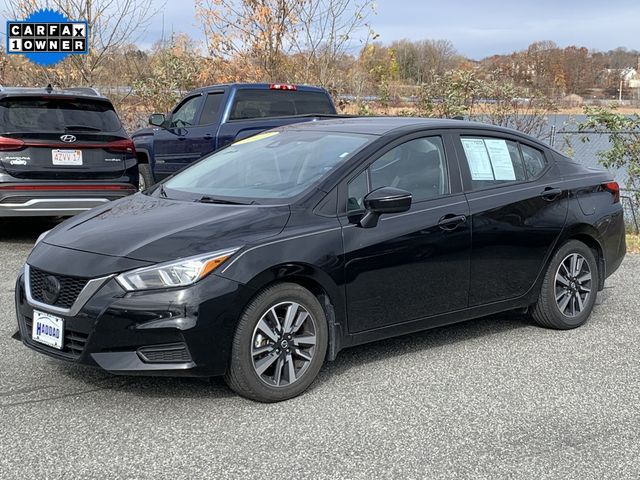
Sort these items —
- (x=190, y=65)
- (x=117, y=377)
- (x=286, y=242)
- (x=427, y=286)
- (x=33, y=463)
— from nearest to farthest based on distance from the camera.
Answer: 1. (x=33, y=463)
2. (x=286, y=242)
3. (x=117, y=377)
4. (x=427, y=286)
5. (x=190, y=65)

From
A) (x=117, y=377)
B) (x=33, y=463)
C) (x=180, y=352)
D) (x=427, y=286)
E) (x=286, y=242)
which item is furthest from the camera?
(x=427, y=286)

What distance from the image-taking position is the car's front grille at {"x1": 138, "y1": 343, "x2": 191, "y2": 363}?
3.90 meters

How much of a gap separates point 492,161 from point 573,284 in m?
1.18

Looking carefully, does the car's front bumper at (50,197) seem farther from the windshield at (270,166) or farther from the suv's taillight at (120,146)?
the windshield at (270,166)

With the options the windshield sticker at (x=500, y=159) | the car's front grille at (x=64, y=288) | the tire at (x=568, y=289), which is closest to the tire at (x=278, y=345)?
the car's front grille at (x=64, y=288)

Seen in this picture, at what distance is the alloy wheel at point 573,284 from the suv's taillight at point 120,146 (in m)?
5.35

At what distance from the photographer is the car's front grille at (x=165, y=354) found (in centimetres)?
390

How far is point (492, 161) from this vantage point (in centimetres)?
548

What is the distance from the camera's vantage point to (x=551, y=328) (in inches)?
228

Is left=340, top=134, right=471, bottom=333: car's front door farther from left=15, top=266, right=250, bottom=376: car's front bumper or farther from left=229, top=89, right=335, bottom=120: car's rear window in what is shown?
left=229, top=89, right=335, bottom=120: car's rear window

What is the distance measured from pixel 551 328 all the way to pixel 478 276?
1.05m

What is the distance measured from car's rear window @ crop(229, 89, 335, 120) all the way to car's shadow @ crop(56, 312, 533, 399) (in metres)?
5.10

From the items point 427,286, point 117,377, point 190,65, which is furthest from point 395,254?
point 190,65

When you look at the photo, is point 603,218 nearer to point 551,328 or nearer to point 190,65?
point 551,328
